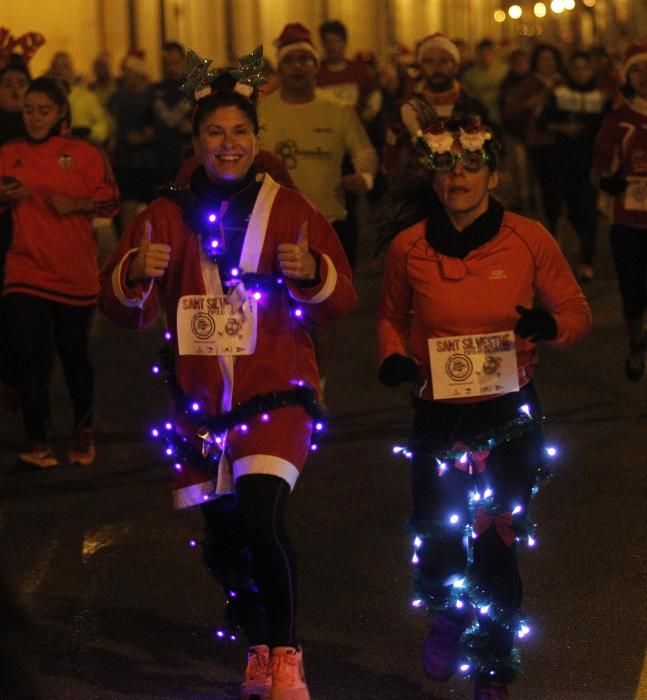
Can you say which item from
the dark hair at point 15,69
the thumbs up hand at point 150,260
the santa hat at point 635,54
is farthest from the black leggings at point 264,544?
the santa hat at point 635,54

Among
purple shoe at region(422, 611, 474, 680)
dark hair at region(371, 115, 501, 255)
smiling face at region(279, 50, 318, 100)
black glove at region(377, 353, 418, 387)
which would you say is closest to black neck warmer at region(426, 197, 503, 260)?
dark hair at region(371, 115, 501, 255)

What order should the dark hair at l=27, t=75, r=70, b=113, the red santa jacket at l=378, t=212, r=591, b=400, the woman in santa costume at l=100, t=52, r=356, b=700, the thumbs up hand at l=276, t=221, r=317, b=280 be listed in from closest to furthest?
1. the thumbs up hand at l=276, t=221, r=317, b=280
2. the woman in santa costume at l=100, t=52, r=356, b=700
3. the red santa jacket at l=378, t=212, r=591, b=400
4. the dark hair at l=27, t=75, r=70, b=113

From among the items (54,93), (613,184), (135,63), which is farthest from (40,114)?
(135,63)

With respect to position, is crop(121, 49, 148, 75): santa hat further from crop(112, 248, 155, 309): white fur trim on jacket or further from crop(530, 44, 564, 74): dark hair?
crop(112, 248, 155, 309): white fur trim on jacket

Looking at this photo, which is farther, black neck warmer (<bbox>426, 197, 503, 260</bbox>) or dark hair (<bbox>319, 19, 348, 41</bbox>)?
dark hair (<bbox>319, 19, 348, 41</bbox>)

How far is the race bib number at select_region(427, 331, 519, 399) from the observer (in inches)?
207

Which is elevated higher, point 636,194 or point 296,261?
point 296,261

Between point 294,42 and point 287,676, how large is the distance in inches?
222

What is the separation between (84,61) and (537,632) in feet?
86.2

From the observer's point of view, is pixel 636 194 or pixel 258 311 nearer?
pixel 258 311

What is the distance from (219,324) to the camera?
5152 mm

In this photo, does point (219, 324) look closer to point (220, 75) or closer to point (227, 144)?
point (227, 144)

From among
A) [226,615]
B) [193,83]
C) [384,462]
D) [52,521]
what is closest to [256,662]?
[226,615]

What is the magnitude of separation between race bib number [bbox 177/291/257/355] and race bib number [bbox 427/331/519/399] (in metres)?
0.59
